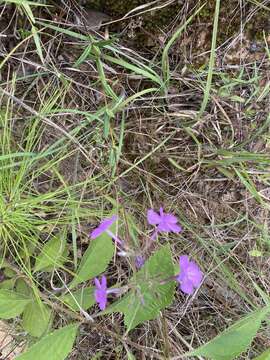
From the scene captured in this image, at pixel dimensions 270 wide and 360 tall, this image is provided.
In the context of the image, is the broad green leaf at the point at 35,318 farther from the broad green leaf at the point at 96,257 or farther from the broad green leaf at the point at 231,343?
the broad green leaf at the point at 231,343

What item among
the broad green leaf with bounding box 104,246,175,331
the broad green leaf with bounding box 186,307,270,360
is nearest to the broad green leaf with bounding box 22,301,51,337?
the broad green leaf with bounding box 104,246,175,331

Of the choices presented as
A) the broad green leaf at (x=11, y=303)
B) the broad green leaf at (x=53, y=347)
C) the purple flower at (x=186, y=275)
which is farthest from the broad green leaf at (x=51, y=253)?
the purple flower at (x=186, y=275)

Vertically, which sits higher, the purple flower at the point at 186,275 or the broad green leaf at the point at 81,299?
the purple flower at the point at 186,275

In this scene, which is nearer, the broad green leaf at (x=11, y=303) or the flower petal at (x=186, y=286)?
the flower petal at (x=186, y=286)

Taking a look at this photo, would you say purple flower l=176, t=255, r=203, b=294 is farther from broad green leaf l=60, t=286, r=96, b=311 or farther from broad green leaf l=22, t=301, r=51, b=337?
broad green leaf l=22, t=301, r=51, b=337

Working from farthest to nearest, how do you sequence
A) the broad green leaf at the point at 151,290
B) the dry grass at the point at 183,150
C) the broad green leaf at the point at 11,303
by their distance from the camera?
the dry grass at the point at 183,150
the broad green leaf at the point at 11,303
the broad green leaf at the point at 151,290

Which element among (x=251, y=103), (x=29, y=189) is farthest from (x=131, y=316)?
(x=251, y=103)

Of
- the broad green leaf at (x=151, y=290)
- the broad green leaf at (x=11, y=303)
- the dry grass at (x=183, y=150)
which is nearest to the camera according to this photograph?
the broad green leaf at (x=151, y=290)
